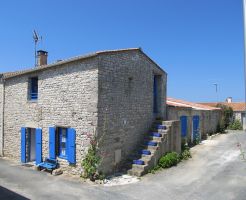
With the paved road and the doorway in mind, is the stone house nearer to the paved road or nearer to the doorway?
the doorway

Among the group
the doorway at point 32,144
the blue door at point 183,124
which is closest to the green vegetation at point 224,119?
the blue door at point 183,124

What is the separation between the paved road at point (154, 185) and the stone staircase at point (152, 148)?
1.78ft

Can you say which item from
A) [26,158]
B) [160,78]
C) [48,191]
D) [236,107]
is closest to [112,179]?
[48,191]

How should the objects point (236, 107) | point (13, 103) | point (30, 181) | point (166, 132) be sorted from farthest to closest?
point (236, 107) < point (13, 103) < point (166, 132) < point (30, 181)

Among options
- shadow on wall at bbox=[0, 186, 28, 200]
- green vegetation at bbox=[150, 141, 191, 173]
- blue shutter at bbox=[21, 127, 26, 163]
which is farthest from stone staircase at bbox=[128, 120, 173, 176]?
blue shutter at bbox=[21, 127, 26, 163]

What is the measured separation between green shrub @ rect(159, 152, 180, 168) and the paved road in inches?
11.9

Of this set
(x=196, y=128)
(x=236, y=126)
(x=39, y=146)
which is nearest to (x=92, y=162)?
(x=39, y=146)

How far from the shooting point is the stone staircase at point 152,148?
483 inches

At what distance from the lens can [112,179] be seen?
11422mm

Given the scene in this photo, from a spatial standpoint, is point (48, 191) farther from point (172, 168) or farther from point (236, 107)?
point (236, 107)

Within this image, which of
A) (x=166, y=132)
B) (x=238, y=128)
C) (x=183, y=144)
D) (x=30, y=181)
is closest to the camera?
(x=30, y=181)

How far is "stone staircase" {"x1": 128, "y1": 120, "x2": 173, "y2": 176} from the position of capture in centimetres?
1226

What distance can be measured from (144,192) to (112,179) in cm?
187

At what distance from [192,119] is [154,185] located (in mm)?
9887
